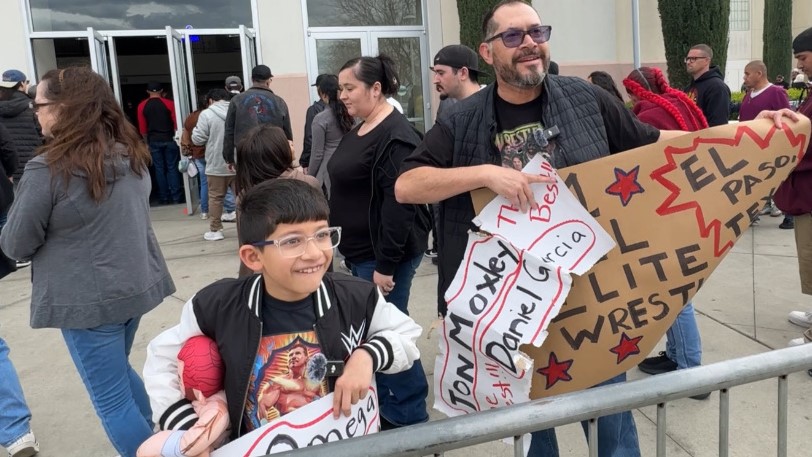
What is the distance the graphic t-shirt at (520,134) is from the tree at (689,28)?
424 inches

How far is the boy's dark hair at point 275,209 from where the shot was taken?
5.56ft

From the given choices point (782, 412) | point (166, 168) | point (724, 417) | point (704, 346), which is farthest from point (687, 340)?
point (166, 168)

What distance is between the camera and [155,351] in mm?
1681

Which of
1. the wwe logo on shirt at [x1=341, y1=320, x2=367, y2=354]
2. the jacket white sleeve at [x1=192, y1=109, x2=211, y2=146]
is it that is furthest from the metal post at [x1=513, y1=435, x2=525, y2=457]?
the jacket white sleeve at [x1=192, y1=109, x2=211, y2=146]

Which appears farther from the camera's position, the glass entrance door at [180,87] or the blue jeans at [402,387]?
the glass entrance door at [180,87]

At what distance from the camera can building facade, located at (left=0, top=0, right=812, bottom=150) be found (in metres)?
9.99

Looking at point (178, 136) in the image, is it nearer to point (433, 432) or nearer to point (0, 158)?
point (0, 158)

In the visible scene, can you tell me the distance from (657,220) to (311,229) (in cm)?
105

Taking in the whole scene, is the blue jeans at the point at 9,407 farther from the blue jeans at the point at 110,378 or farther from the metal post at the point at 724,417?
the metal post at the point at 724,417

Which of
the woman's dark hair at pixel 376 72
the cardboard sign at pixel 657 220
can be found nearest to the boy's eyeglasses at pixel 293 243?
the cardboard sign at pixel 657 220

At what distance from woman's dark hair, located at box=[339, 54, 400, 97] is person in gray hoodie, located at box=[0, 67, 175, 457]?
3.77 feet

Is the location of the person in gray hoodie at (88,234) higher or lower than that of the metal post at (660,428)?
higher

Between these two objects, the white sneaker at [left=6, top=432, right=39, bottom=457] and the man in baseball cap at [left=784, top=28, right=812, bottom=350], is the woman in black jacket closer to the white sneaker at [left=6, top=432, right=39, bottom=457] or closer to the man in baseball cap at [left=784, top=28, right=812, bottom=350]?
the white sneaker at [left=6, top=432, right=39, bottom=457]

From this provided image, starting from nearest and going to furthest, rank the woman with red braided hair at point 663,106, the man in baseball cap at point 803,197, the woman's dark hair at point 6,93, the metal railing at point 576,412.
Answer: the metal railing at point 576,412, the woman with red braided hair at point 663,106, the man in baseball cap at point 803,197, the woman's dark hair at point 6,93
